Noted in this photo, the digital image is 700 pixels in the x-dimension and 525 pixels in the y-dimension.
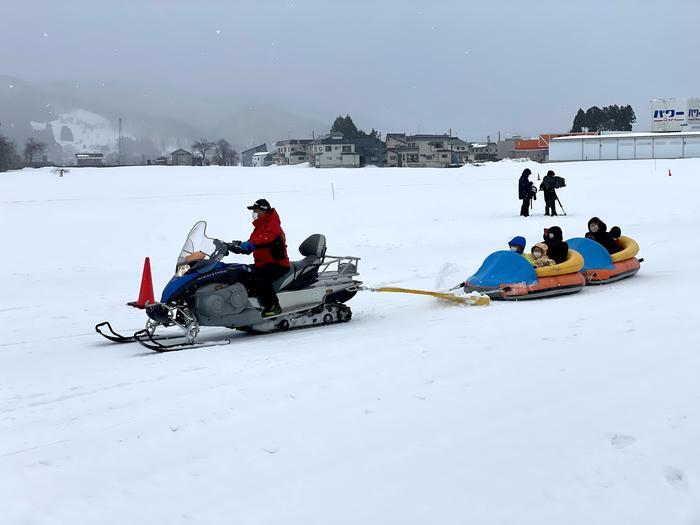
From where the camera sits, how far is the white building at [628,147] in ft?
241

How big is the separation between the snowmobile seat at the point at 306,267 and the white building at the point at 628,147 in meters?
71.3

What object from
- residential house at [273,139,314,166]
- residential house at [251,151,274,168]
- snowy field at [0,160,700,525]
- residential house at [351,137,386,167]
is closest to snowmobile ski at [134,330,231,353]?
snowy field at [0,160,700,525]

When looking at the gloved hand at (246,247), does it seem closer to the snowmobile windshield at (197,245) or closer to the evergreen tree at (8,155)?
the snowmobile windshield at (197,245)

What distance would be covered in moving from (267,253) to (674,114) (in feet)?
314

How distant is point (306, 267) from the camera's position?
957 centimetres

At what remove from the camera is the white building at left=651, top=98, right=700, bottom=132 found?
3666 inches

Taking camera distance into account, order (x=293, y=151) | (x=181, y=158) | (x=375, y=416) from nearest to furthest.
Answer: (x=375, y=416), (x=293, y=151), (x=181, y=158)

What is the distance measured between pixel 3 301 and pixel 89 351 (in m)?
4.52

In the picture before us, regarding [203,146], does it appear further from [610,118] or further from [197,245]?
[197,245]

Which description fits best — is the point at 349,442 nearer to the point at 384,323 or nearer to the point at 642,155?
the point at 384,323

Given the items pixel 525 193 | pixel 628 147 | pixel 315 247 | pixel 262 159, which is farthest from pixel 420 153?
pixel 315 247

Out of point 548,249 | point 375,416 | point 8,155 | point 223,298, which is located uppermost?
point 8,155

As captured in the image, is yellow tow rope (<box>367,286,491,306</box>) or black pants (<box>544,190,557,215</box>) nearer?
yellow tow rope (<box>367,286,491,306</box>)

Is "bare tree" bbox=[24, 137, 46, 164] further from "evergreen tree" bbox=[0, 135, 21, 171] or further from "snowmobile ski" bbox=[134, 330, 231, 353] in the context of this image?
"snowmobile ski" bbox=[134, 330, 231, 353]
